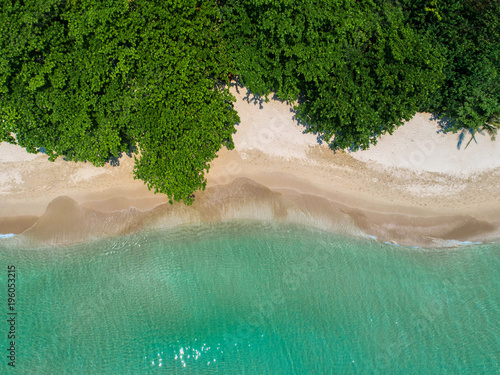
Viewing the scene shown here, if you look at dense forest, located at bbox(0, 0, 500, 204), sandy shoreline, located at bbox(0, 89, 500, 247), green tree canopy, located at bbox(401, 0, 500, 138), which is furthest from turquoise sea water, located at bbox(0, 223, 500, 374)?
green tree canopy, located at bbox(401, 0, 500, 138)

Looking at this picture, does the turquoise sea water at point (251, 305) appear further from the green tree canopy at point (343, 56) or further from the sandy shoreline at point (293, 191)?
the green tree canopy at point (343, 56)

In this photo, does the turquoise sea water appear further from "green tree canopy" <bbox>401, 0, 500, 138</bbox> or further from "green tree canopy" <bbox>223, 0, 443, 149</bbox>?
"green tree canopy" <bbox>401, 0, 500, 138</bbox>

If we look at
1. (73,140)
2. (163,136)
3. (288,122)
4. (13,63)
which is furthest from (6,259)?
(288,122)

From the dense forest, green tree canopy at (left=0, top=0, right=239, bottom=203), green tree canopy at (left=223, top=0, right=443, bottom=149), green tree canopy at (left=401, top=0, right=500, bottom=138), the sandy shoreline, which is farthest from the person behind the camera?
the sandy shoreline

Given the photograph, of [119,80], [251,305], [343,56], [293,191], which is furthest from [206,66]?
[251,305]

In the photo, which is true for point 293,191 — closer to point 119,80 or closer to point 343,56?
point 343,56
